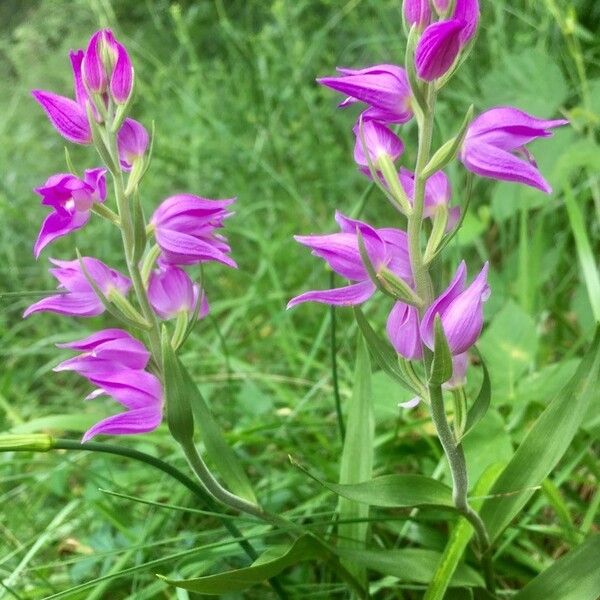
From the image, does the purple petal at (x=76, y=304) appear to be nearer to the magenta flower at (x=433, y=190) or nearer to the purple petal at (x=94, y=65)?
the purple petal at (x=94, y=65)

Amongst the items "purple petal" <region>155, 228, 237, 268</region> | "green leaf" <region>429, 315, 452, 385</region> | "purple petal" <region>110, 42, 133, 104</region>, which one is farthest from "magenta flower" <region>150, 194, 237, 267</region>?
"green leaf" <region>429, 315, 452, 385</region>

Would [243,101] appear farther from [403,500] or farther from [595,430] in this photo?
[403,500]

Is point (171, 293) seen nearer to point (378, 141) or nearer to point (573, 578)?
point (378, 141)

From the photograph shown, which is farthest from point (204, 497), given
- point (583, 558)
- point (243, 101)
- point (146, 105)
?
point (146, 105)

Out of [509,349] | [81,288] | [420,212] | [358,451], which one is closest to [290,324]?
[509,349]

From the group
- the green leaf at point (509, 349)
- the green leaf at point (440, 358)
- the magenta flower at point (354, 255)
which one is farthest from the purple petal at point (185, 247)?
the green leaf at point (509, 349)

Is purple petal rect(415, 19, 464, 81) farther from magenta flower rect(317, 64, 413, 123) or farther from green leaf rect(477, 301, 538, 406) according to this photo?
green leaf rect(477, 301, 538, 406)
